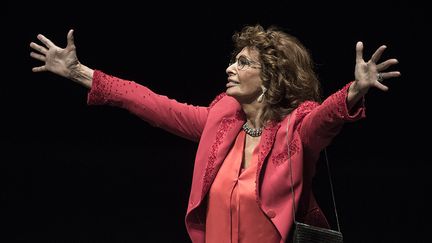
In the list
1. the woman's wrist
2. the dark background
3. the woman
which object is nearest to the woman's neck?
the woman

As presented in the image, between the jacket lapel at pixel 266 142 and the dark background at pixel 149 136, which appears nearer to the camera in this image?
the jacket lapel at pixel 266 142

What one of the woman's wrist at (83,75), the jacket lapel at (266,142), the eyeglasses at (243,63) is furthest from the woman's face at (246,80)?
the woman's wrist at (83,75)

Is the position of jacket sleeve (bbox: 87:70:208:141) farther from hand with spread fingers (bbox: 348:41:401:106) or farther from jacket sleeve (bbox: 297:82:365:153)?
hand with spread fingers (bbox: 348:41:401:106)

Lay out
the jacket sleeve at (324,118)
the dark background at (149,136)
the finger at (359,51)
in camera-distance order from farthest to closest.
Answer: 1. the dark background at (149,136)
2. the jacket sleeve at (324,118)
3. the finger at (359,51)

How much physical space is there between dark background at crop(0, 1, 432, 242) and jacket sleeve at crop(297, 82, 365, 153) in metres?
1.12

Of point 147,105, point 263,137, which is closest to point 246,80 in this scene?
point 263,137

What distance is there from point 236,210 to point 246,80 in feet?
1.25

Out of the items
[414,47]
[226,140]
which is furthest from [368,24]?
[226,140]

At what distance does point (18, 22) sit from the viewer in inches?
158

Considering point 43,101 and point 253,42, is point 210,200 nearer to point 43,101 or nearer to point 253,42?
point 253,42

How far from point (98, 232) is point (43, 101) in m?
0.74

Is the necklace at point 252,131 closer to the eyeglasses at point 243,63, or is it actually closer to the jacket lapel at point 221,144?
the jacket lapel at point 221,144

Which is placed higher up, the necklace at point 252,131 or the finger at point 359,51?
the finger at point 359,51

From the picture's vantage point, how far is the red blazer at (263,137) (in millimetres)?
2629
